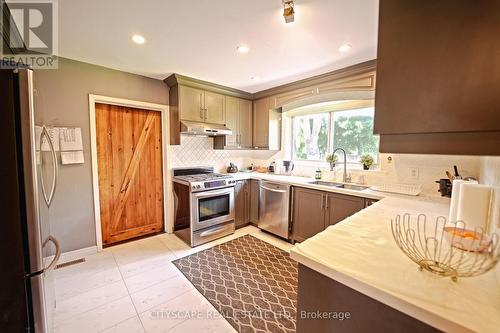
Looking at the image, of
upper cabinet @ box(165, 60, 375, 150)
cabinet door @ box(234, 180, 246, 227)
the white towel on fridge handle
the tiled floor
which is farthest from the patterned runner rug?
the white towel on fridge handle

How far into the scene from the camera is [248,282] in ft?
7.02

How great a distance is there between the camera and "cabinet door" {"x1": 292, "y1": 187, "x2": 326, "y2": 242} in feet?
8.68

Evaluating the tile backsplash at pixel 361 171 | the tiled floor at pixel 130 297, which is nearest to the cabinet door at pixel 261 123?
the tile backsplash at pixel 361 171

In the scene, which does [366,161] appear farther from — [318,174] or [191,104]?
[191,104]

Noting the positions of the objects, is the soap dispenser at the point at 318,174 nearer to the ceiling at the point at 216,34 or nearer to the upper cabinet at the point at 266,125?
the upper cabinet at the point at 266,125

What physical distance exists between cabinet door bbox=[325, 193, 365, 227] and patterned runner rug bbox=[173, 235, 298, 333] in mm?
764

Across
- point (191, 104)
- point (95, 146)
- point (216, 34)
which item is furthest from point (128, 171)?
point (216, 34)

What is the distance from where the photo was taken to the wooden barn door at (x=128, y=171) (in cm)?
284

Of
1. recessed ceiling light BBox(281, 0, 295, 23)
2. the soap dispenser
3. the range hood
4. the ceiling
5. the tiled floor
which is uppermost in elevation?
the ceiling

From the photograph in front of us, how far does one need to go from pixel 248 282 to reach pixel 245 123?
2.68 m

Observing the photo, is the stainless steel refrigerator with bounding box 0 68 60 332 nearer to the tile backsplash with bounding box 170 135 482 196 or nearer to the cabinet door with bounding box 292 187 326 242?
the tile backsplash with bounding box 170 135 482 196

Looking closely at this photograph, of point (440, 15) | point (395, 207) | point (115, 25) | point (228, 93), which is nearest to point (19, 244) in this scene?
point (115, 25)

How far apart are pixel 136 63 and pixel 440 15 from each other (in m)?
2.85

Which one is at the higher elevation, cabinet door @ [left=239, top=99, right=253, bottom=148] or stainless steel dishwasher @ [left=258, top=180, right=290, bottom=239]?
cabinet door @ [left=239, top=99, right=253, bottom=148]
